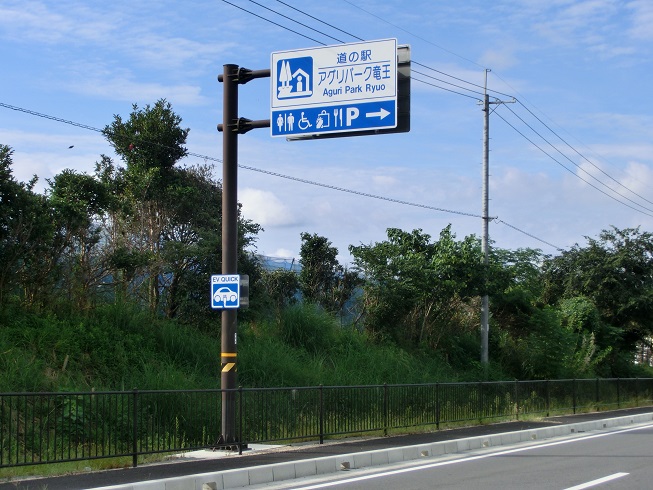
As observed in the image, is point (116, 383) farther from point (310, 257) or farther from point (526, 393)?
point (310, 257)

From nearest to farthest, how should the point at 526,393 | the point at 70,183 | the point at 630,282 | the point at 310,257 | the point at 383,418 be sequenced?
the point at 383,418
the point at 70,183
the point at 526,393
the point at 310,257
the point at 630,282

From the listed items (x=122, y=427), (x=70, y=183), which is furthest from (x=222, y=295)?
(x=70, y=183)

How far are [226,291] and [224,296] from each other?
0.32ft

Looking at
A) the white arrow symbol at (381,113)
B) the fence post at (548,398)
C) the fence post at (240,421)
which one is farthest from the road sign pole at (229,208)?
the fence post at (548,398)

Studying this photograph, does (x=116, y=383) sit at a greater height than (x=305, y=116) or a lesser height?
lesser

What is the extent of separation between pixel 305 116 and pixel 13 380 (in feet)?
25.5

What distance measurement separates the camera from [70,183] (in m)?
21.3

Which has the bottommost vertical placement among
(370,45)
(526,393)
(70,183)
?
(526,393)

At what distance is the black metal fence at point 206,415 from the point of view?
12031 millimetres

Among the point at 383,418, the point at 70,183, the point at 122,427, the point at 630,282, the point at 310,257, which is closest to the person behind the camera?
the point at 122,427

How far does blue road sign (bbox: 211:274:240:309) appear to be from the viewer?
14.3 meters

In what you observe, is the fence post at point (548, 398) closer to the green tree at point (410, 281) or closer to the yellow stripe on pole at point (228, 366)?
the green tree at point (410, 281)

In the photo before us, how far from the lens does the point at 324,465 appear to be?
41.3 ft

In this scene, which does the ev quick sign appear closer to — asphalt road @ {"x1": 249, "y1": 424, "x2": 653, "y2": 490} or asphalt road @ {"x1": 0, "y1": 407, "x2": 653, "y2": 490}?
asphalt road @ {"x1": 0, "y1": 407, "x2": 653, "y2": 490}
